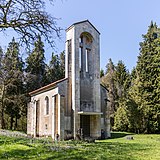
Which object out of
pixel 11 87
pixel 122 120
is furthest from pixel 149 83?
pixel 11 87

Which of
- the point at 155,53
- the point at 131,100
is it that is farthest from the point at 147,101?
the point at 155,53

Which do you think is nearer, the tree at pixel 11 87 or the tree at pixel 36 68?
the tree at pixel 11 87

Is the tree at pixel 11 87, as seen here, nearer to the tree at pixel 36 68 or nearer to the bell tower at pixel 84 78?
the tree at pixel 36 68

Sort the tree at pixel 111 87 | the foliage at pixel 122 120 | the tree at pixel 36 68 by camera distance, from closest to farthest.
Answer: the foliage at pixel 122 120 → the tree at pixel 36 68 → the tree at pixel 111 87

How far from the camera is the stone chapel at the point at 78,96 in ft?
108

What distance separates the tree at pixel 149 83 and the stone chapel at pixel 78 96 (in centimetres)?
1245

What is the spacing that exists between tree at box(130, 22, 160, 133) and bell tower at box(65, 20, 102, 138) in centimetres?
1395

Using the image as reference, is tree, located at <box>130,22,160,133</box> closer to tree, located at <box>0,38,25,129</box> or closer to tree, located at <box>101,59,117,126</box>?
tree, located at <box>101,59,117,126</box>

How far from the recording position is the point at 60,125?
31922 millimetres


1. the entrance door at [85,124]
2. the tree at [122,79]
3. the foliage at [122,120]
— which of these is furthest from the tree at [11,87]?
the tree at [122,79]

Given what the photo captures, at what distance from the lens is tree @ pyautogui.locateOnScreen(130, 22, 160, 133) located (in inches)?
1816

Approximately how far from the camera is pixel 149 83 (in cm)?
4822

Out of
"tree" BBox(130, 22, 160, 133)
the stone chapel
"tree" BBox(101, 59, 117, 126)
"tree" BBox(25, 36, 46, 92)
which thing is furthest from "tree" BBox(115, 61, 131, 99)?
the stone chapel

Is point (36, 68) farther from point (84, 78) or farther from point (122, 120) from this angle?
point (84, 78)
